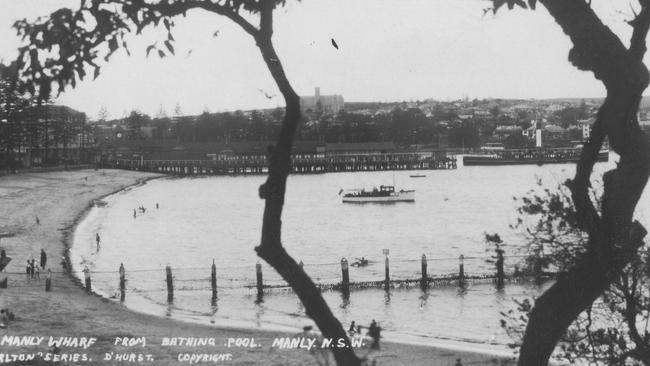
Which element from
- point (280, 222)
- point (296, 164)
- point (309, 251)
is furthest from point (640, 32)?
point (296, 164)

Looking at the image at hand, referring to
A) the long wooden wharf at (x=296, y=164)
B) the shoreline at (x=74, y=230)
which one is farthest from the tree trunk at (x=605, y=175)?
the long wooden wharf at (x=296, y=164)

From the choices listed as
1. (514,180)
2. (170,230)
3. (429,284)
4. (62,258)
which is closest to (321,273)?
(429,284)

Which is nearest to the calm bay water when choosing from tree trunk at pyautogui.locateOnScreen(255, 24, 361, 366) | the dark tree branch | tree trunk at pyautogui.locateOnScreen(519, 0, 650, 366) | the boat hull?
the boat hull

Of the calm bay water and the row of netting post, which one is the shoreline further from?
the row of netting post

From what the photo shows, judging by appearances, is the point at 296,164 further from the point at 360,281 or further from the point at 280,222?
the point at 280,222

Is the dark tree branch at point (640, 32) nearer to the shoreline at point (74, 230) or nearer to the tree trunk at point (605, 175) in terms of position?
the tree trunk at point (605, 175)

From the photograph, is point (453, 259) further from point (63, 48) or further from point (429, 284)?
point (63, 48)
